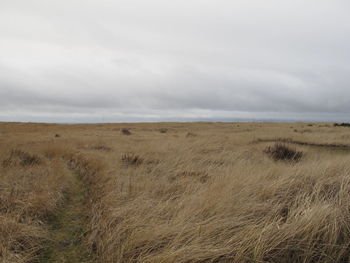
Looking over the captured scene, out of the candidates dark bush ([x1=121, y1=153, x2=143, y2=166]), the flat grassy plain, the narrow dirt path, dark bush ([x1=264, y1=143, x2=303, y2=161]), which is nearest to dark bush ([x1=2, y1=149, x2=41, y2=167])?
the flat grassy plain

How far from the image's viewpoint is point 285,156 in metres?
8.35

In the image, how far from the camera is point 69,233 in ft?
10.7

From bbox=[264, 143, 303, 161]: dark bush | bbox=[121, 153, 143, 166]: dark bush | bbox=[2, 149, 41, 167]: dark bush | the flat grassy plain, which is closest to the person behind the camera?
the flat grassy plain

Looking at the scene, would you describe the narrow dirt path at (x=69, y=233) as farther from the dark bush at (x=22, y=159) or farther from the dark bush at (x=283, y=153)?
the dark bush at (x=283, y=153)

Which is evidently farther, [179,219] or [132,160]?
[132,160]

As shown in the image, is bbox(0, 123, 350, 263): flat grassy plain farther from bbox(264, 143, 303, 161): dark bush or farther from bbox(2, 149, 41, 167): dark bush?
bbox(264, 143, 303, 161): dark bush

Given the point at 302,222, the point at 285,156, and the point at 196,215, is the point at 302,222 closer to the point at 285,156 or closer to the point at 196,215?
the point at 196,215

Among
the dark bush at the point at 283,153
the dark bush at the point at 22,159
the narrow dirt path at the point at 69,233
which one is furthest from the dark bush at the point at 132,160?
the dark bush at the point at 283,153

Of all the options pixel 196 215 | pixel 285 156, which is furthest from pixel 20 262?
pixel 285 156

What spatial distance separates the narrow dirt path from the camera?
2.72 metres

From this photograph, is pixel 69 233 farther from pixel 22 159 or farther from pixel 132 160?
pixel 22 159

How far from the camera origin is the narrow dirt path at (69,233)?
2.72 metres

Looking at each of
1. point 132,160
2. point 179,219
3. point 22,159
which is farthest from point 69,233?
point 22,159

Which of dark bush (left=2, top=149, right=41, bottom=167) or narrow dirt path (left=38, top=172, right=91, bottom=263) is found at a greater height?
dark bush (left=2, top=149, right=41, bottom=167)
